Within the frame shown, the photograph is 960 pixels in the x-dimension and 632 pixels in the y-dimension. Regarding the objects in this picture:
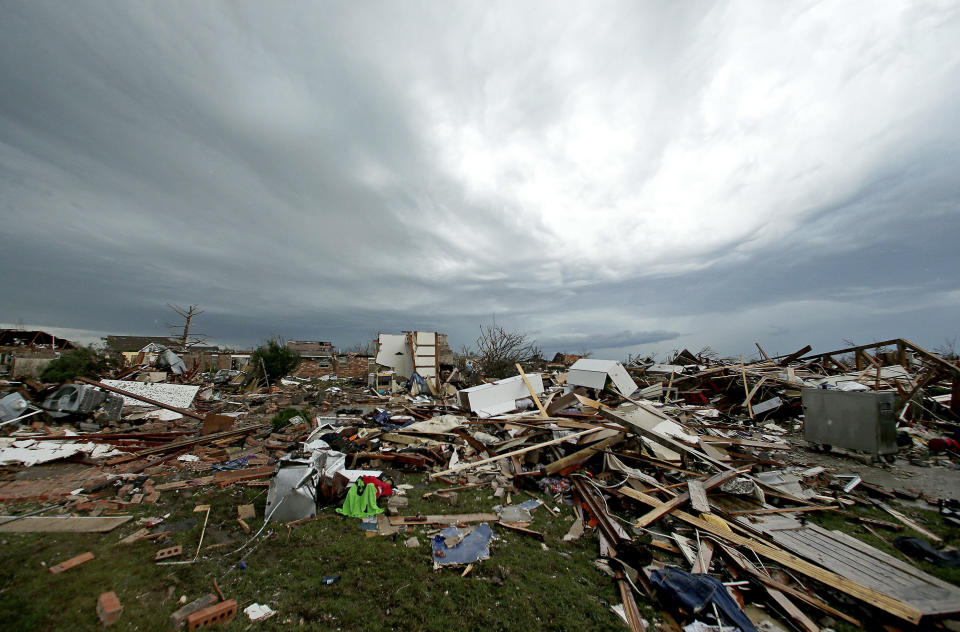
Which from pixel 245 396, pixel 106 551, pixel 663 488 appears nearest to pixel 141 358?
pixel 245 396

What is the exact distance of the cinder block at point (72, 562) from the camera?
3.61m

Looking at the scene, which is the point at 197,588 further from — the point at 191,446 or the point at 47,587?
the point at 191,446

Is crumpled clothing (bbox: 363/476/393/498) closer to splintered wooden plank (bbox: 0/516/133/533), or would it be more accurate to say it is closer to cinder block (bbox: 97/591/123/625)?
cinder block (bbox: 97/591/123/625)

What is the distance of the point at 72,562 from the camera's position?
3754mm

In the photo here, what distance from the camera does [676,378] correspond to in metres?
14.6

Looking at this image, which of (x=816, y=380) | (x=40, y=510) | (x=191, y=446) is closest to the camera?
(x=40, y=510)

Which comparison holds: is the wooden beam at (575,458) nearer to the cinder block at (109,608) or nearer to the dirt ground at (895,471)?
the dirt ground at (895,471)

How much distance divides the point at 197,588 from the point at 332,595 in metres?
1.33

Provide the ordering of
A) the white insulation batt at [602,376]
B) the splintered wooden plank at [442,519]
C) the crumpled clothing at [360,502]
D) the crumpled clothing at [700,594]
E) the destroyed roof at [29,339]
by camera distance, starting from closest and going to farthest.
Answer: the crumpled clothing at [700,594] < the splintered wooden plank at [442,519] < the crumpled clothing at [360,502] < the white insulation batt at [602,376] < the destroyed roof at [29,339]

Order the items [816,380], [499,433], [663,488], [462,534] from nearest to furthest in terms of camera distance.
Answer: [462,534] → [663,488] → [499,433] → [816,380]

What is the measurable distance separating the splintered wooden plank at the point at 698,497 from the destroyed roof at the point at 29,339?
42.7 m

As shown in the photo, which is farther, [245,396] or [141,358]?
[141,358]

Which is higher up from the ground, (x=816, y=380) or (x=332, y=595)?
(x=816, y=380)

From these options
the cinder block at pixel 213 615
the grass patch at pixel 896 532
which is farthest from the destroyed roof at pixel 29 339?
the grass patch at pixel 896 532
